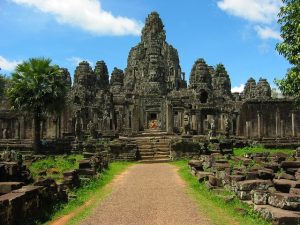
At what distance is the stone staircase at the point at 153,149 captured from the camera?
28297 mm

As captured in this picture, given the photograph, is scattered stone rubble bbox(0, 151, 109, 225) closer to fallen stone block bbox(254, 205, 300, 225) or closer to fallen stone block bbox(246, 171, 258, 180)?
fallen stone block bbox(254, 205, 300, 225)

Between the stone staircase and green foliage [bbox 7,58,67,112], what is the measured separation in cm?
633

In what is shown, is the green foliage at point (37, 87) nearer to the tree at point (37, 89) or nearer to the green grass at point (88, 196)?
the tree at point (37, 89)

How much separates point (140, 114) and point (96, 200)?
27.0 m

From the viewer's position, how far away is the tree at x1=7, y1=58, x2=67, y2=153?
29.5 metres

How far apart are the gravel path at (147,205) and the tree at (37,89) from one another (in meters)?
13.7

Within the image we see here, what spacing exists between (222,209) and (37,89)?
20915 millimetres

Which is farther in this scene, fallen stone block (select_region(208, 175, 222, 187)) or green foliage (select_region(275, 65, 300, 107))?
green foliage (select_region(275, 65, 300, 107))

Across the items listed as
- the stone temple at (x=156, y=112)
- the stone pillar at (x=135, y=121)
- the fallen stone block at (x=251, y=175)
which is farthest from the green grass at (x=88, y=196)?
the stone temple at (x=156, y=112)

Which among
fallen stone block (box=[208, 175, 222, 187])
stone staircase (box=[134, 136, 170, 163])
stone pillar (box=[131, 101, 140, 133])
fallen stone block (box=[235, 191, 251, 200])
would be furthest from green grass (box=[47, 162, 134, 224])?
stone pillar (box=[131, 101, 140, 133])

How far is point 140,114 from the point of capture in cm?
4009

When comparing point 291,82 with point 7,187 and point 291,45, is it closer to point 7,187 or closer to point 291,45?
point 291,45

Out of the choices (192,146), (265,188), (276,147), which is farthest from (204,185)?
(276,147)

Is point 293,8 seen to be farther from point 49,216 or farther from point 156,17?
point 156,17
